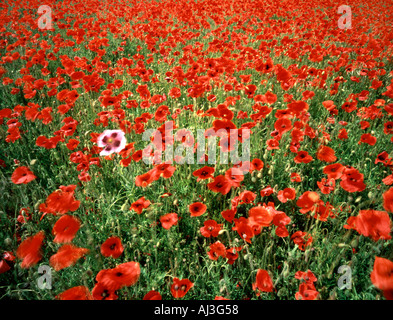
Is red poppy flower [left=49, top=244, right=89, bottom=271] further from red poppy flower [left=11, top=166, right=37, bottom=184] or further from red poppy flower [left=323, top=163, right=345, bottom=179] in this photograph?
red poppy flower [left=323, top=163, right=345, bottom=179]

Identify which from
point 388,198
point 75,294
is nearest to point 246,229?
point 388,198

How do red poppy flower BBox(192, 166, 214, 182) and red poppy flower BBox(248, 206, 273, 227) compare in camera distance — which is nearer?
red poppy flower BBox(248, 206, 273, 227)

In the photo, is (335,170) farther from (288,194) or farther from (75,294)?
(75,294)

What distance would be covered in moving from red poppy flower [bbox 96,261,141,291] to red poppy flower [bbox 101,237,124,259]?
0.20m

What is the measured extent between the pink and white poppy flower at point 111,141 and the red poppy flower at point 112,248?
0.73 metres

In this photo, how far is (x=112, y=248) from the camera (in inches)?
57.1

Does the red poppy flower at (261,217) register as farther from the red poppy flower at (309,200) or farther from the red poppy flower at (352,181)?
the red poppy flower at (352,181)

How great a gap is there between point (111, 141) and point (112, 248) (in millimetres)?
993

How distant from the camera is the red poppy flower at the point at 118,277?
1167 millimetres

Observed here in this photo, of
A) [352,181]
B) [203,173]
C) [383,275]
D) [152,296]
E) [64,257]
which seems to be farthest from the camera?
[203,173]

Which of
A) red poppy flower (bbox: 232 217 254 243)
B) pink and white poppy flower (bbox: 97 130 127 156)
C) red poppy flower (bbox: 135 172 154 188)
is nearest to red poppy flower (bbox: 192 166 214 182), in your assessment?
red poppy flower (bbox: 135 172 154 188)

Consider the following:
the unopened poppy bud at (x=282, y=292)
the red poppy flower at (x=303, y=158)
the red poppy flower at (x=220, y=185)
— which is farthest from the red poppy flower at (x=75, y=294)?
the red poppy flower at (x=303, y=158)

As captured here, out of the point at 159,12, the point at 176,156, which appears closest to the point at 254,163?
the point at 176,156

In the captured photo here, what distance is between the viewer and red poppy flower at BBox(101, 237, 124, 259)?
1.40 metres
